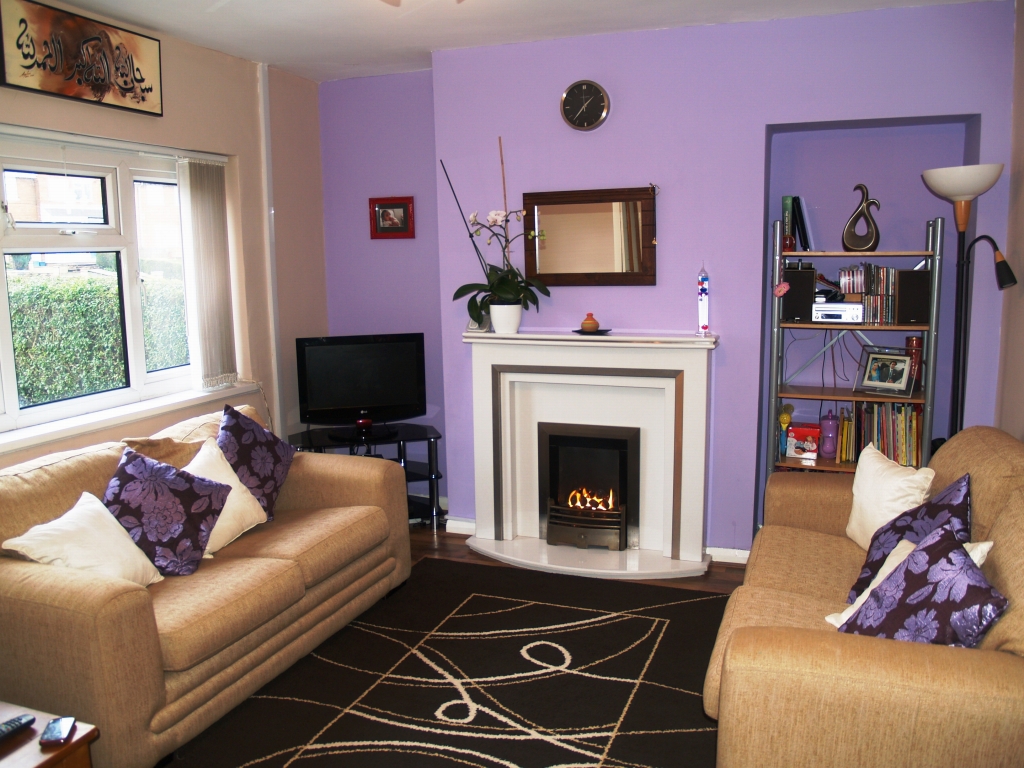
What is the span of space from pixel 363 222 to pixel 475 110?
3.71 ft

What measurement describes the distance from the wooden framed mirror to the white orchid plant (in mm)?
67

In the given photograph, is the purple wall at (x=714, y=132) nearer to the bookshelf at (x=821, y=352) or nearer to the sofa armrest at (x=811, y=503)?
the bookshelf at (x=821, y=352)

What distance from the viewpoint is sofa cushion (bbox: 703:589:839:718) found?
7.50 feet

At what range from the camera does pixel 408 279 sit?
196 inches

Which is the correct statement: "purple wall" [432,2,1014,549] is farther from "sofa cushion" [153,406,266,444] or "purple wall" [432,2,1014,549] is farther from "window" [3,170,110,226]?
"window" [3,170,110,226]

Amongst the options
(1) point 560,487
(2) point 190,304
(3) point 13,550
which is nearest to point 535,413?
(1) point 560,487

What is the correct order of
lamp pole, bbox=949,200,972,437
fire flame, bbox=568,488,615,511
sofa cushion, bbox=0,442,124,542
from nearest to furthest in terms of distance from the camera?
sofa cushion, bbox=0,442,124,542, lamp pole, bbox=949,200,972,437, fire flame, bbox=568,488,615,511

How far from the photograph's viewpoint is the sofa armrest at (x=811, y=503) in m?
3.19

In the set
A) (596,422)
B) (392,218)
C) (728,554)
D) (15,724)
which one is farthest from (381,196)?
(15,724)

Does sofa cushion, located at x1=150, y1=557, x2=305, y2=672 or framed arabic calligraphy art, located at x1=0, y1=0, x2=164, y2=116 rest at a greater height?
framed arabic calligraphy art, located at x1=0, y1=0, x2=164, y2=116

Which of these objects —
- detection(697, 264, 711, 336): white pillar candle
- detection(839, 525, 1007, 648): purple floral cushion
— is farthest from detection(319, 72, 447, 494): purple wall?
detection(839, 525, 1007, 648): purple floral cushion

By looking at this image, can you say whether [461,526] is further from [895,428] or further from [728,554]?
[895,428]

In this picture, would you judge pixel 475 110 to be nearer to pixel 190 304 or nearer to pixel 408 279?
pixel 408 279

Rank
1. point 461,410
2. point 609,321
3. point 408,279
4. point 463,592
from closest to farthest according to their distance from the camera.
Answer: point 463,592
point 609,321
point 461,410
point 408,279
